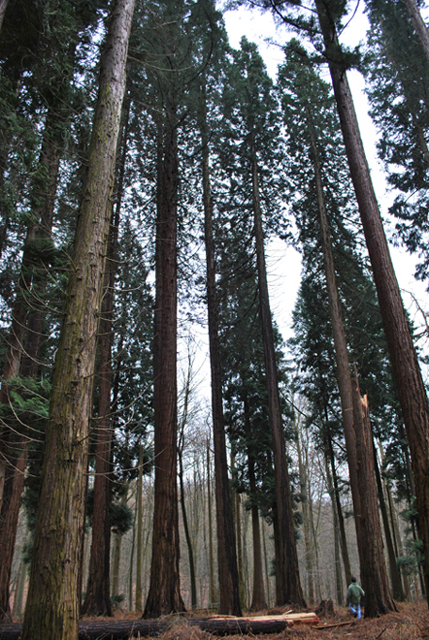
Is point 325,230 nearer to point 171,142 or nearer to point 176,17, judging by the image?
point 171,142

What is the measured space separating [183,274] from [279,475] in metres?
6.60

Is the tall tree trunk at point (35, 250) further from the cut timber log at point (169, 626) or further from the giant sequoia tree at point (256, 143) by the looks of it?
the giant sequoia tree at point (256, 143)

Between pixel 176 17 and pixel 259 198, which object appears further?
pixel 259 198

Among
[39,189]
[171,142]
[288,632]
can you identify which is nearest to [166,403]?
[288,632]

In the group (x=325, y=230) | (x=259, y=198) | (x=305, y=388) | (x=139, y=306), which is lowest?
(x=305, y=388)

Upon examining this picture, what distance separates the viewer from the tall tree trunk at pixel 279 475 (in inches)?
390

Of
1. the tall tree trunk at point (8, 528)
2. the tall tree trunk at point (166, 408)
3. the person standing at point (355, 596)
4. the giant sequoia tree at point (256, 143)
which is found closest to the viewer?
the tall tree trunk at point (166, 408)

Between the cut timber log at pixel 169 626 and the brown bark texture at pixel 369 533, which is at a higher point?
the brown bark texture at pixel 369 533

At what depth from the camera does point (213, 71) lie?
13.3 m

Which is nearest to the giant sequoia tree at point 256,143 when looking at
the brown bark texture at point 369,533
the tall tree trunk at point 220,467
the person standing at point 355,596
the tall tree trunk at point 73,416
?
the tall tree trunk at point 220,467

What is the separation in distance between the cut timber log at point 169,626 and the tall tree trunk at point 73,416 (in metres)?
3.01

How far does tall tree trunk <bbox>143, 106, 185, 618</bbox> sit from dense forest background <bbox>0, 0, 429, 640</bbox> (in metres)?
0.04

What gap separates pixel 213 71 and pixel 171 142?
4.86 metres

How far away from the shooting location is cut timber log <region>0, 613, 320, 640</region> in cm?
546
